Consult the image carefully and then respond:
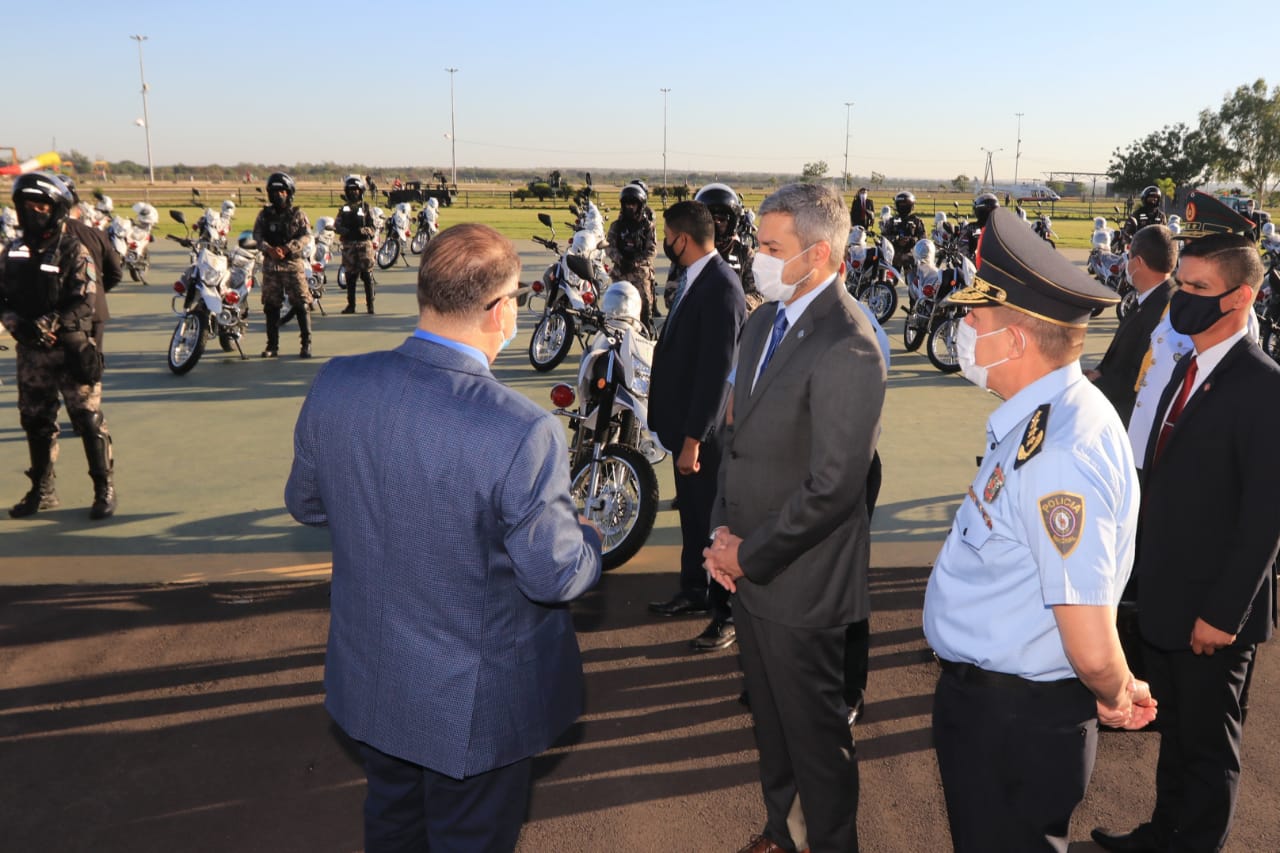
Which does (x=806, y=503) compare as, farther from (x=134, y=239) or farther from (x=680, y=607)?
(x=134, y=239)

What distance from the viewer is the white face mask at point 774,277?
9.86 feet

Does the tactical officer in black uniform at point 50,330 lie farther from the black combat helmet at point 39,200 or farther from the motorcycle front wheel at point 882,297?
Result: the motorcycle front wheel at point 882,297

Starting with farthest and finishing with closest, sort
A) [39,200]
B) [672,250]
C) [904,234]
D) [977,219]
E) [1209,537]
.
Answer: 1. [904,234]
2. [977,219]
3. [39,200]
4. [672,250]
5. [1209,537]

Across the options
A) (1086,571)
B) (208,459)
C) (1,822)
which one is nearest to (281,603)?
(1,822)

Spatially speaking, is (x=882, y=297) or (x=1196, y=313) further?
(x=882, y=297)

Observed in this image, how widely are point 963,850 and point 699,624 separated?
2.64 m

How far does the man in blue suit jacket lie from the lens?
2.09 meters

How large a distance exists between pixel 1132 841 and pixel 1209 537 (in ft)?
3.73

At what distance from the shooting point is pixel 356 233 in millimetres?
13984

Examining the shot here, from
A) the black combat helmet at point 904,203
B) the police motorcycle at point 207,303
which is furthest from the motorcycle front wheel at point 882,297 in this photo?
the police motorcycle at point 207,303

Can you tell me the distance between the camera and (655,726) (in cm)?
400

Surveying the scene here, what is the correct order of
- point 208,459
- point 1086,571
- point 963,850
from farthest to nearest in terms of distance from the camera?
point 208,459 < point 963,850 < point 1086,571

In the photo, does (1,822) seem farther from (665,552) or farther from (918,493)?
(918,493)

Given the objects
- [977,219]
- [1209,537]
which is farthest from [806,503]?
[977,219]
